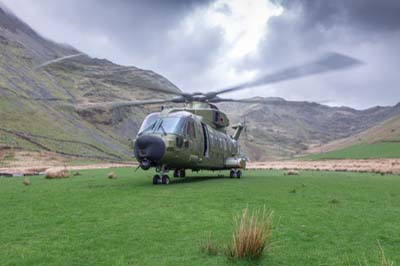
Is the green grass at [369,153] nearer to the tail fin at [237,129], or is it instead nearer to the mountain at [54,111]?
the mountain at [54,111]

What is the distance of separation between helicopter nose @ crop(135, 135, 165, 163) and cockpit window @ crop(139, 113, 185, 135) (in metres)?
1.18

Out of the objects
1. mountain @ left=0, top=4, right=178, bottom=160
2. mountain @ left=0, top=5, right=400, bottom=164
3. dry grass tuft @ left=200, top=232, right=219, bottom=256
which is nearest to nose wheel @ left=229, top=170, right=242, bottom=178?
dry grass tuft @ left=200, top=232, right=219, bottom=256

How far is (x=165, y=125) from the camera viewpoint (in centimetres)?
1977

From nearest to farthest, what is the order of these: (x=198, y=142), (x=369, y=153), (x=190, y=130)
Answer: (x=190, y=130)
(x=198, y=142)
(x=369, y=153)

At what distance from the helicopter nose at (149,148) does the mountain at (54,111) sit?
5623 cm

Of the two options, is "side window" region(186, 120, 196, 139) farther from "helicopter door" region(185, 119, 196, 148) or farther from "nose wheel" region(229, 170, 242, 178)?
"nose wheel" region(229, 170, 242, 178)

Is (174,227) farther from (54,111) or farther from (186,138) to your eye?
(54,111)

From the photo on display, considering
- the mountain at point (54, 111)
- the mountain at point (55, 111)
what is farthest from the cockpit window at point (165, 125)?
the mountain at point (54, 111)

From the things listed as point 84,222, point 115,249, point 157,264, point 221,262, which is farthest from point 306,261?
point 84,222

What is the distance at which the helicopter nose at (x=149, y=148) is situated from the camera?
18.0 meters

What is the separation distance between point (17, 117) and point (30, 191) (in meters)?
93.5

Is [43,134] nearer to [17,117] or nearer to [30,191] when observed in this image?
[17,117]

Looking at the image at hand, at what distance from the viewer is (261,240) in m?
6.51

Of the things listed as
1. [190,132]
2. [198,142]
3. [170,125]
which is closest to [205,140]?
[198,142]
